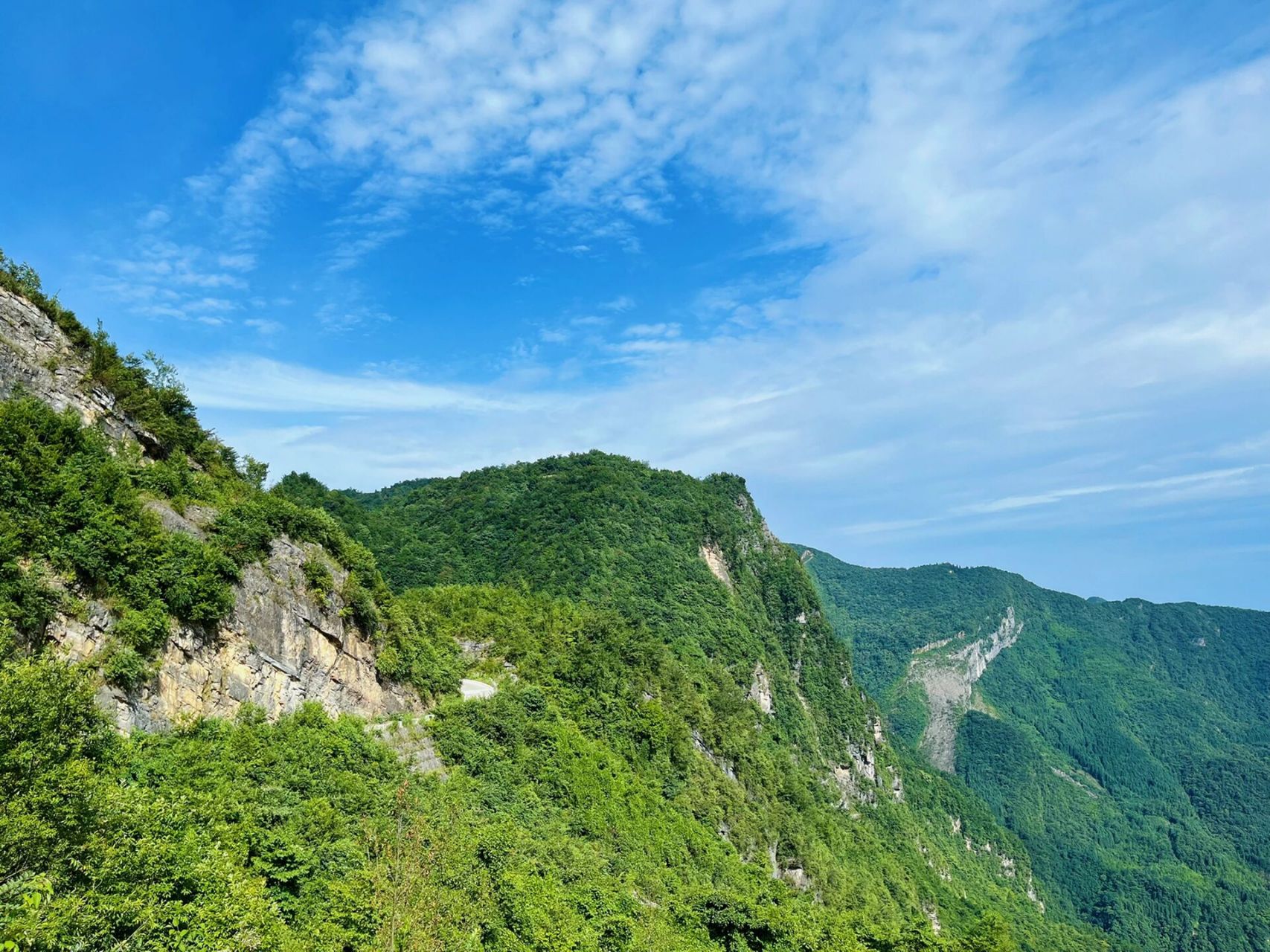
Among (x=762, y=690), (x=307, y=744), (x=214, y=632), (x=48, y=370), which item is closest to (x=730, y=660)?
(x=762, y=690)

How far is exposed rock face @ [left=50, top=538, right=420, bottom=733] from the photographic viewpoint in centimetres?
1959

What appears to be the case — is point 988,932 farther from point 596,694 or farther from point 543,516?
point 543,516

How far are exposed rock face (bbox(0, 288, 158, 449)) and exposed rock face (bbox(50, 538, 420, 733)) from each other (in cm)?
746

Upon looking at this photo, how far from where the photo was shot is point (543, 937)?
812 inches

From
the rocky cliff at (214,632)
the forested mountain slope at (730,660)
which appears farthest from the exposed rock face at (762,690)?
the rocky cliff at (214,632)

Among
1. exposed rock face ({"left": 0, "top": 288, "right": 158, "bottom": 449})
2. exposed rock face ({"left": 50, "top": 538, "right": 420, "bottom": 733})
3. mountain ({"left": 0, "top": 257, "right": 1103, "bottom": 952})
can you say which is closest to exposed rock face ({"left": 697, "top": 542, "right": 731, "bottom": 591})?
mountain ({"left": 0, "top": 257, "right": 1103, "bottom": 952})

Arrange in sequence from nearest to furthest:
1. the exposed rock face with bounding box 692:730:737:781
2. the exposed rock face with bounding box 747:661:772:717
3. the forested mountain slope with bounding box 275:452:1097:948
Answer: the exposed rock face with bounding box 692:730:737:781
the forested mountain slope with bounding box 275:452:1097:948
the exposed rock face with bounding box 747:661:772:717

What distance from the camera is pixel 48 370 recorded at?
969 inches

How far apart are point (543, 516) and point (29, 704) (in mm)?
65327

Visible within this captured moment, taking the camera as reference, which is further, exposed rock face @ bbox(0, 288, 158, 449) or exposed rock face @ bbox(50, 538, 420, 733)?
exposed rock face @ bbox(0, 288, 158, 449)

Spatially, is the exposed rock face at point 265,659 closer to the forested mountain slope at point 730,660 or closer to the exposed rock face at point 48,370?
the exposed rock face at point 48,370

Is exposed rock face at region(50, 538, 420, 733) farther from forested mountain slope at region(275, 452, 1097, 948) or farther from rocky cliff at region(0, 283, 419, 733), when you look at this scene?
forested mountain slope at region(275, 452, 1097, 948)

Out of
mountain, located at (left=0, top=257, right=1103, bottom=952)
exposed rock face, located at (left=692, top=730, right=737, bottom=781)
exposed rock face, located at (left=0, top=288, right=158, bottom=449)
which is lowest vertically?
exposed rock face, located at (left=692, top=730, right=737, bottom=781)

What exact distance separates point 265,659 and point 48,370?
12736 millimetres
